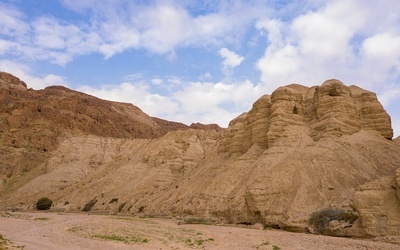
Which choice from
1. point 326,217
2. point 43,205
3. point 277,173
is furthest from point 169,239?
point 43,205

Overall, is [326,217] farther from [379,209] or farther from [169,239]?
[169,239]

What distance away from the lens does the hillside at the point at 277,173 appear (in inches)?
1000

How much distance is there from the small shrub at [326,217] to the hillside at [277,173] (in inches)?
18.0

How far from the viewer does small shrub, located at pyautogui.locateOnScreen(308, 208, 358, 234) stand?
72.4ft

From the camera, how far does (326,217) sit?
23141mm

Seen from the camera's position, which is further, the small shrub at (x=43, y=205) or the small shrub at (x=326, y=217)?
the small shrub at (x=43, y=205)

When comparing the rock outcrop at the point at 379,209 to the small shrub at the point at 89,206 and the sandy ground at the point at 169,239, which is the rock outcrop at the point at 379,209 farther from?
the small shrub at the point at 89,206

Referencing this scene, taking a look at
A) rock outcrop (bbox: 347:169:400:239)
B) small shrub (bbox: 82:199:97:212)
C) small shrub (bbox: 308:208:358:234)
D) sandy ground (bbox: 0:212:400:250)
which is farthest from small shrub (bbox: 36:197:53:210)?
rock outcrop (bbox: 347:169:400:239)

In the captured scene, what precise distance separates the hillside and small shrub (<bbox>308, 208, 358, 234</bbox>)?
0.46 meters

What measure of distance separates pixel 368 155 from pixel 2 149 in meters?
70.6

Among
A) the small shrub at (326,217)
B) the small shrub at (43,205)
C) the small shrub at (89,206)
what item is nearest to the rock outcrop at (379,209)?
the small shrub at (326,217)

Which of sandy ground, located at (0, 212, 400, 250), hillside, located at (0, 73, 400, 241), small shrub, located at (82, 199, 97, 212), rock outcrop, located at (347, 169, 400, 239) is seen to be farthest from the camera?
small shrub, located at (82, 199, 97, 212)

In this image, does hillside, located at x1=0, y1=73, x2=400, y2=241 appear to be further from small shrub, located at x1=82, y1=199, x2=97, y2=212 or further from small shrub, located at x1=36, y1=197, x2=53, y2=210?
small shrub, located at x1=36, y1=197, x2=53, y2=210

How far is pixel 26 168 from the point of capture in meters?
78.1
